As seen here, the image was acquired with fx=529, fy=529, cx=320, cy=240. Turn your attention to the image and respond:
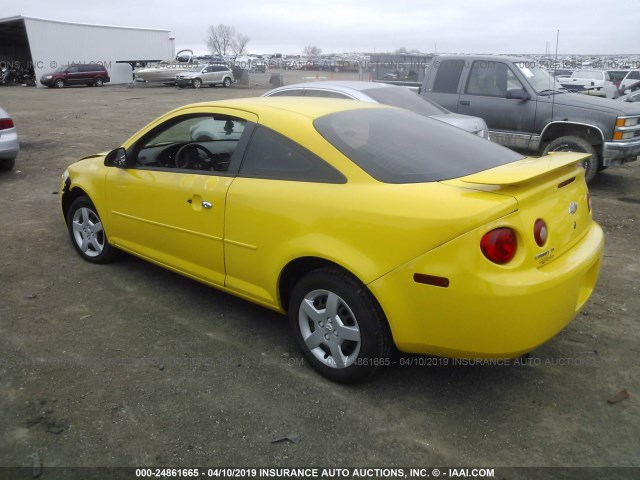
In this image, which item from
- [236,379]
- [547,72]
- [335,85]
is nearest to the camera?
[236,379]

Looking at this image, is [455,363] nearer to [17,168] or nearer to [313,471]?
[313,471]

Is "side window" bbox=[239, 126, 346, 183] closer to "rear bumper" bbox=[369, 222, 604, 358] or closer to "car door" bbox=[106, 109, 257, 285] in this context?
"car door" bbox=[106, 109, 257, 285]

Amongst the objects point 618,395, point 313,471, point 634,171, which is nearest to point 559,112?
point 634,171

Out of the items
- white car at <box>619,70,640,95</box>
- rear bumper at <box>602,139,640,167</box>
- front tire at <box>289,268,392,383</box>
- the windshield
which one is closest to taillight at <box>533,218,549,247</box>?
front tire at <box>289,268,392,383</box>

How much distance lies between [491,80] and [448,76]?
75cm

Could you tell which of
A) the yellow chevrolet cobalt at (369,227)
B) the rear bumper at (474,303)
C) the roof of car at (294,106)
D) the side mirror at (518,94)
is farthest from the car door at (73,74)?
the rear bumper at (474,303)

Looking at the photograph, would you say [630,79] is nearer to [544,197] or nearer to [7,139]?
[7,139]

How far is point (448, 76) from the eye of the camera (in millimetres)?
9008

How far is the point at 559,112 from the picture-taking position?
7891 mm

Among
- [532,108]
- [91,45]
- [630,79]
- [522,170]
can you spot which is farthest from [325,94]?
[91,45]

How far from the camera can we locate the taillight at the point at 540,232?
8.62 feet

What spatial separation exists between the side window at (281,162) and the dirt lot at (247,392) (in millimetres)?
1153

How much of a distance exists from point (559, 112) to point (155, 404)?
→ 725 cm

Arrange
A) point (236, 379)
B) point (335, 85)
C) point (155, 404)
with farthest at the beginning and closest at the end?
1. point (335, 85)
2. point (236, 379)
3. point (155, 404)
